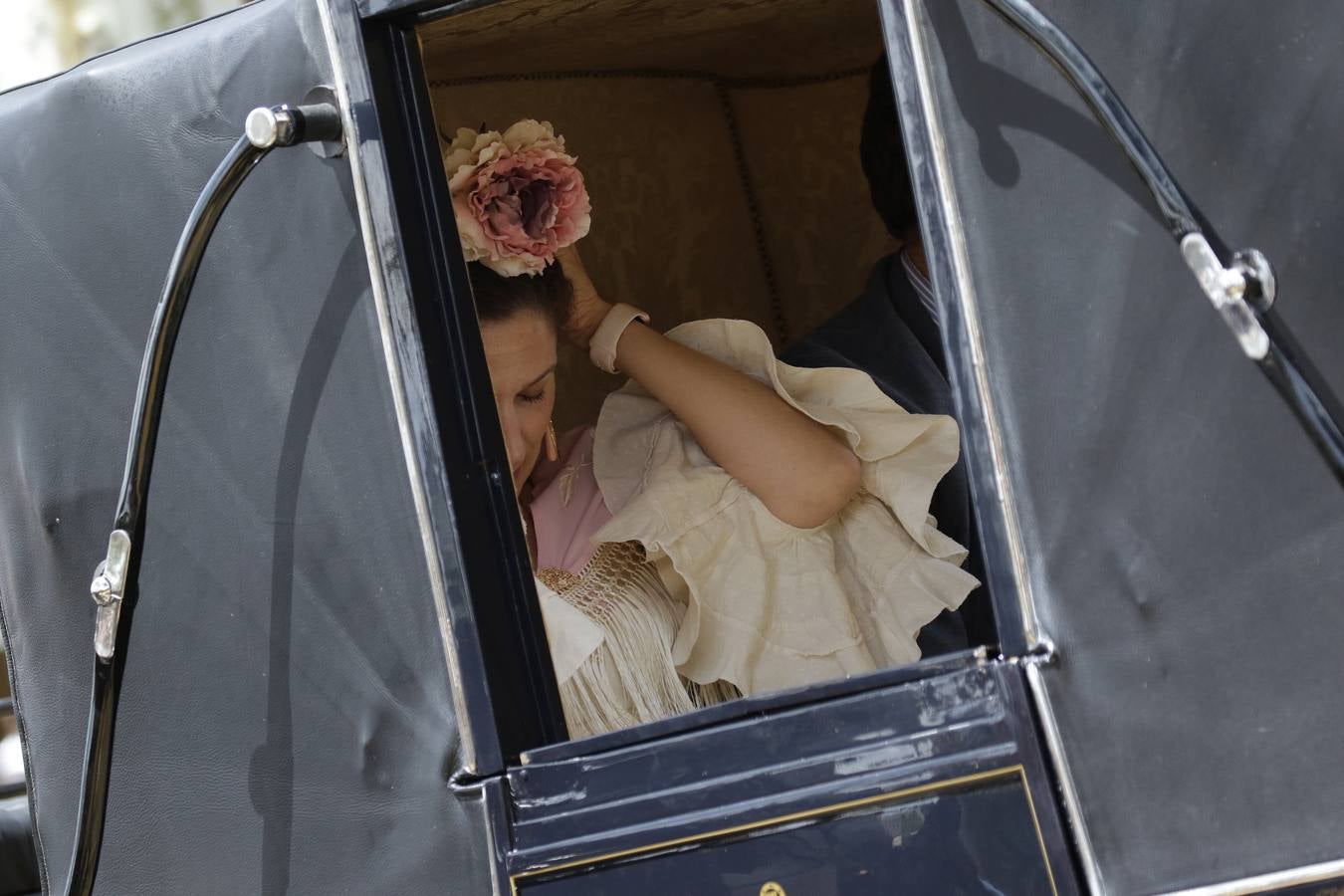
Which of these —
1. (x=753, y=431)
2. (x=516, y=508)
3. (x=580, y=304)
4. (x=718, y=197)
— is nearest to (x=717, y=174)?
(x=718, y=197)

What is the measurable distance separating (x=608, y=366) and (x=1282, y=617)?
35.4 inches

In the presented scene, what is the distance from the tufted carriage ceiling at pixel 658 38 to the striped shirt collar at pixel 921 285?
41 cm

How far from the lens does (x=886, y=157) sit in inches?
80.0

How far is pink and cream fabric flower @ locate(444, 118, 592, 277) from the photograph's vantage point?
1500 millimetres

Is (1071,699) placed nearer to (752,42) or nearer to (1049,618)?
(1049,618)

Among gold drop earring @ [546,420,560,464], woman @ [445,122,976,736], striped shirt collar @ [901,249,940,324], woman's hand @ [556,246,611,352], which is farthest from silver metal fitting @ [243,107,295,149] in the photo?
striped shirt collar @ [901,249,940,324]

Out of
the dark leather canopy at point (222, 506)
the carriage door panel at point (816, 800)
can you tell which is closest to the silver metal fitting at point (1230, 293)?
the carriage door panel at point (816, 800)

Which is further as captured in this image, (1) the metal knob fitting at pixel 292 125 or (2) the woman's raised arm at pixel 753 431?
(2) the woman's raised arm at pixel 753 431

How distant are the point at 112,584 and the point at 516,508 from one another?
0.39 meters

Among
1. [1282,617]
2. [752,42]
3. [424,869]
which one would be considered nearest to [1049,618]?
[1282,617]

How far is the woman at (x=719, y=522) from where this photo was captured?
5.36ft

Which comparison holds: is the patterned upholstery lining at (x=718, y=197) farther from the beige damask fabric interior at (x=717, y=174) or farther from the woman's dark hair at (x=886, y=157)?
the woman's dark hair at (x=886, y=157)

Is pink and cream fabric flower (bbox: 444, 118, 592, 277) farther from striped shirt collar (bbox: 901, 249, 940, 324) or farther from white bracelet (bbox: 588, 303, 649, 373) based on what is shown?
striped shirt collar (bbox: 901, 249, 940, 324)

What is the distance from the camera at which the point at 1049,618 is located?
1087 millimetres
